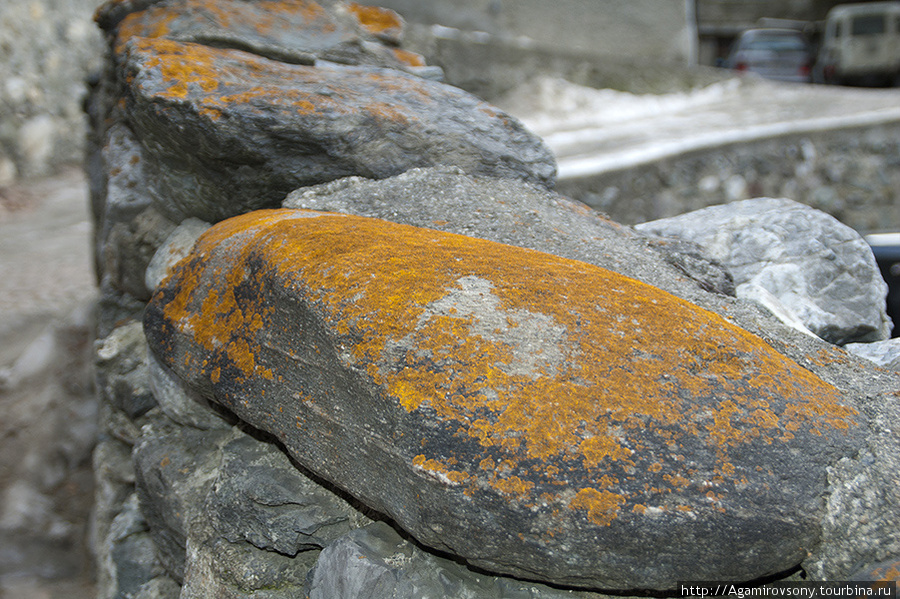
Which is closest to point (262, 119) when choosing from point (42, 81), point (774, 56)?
point (42, 81)

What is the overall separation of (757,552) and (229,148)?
1.41m

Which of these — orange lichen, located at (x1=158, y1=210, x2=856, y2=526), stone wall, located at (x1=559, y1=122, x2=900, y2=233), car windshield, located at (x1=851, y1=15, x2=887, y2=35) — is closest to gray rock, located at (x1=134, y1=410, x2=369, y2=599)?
orange lichen, located at (x1=158, y1=210, x2=856, y2=526)

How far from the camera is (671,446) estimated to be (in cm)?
90

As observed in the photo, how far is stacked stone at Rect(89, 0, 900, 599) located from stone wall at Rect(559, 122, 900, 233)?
2449 millimetres

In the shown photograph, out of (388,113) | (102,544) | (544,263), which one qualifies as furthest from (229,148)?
(102,544)

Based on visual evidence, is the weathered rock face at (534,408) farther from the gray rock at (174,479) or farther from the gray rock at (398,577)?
the gray rock at (174,479)

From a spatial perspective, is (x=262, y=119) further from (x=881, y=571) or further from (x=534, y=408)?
(x=881, y=571)

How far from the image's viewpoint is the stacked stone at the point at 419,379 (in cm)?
89

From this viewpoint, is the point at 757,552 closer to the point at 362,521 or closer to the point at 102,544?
the point at 362,521

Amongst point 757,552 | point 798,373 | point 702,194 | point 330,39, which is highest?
point 330,39

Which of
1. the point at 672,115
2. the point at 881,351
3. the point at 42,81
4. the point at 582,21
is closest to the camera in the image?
the point at 881,351

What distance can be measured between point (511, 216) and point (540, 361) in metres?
0.70

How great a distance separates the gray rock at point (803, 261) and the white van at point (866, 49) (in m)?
11.8

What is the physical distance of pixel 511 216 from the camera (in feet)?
5.29
